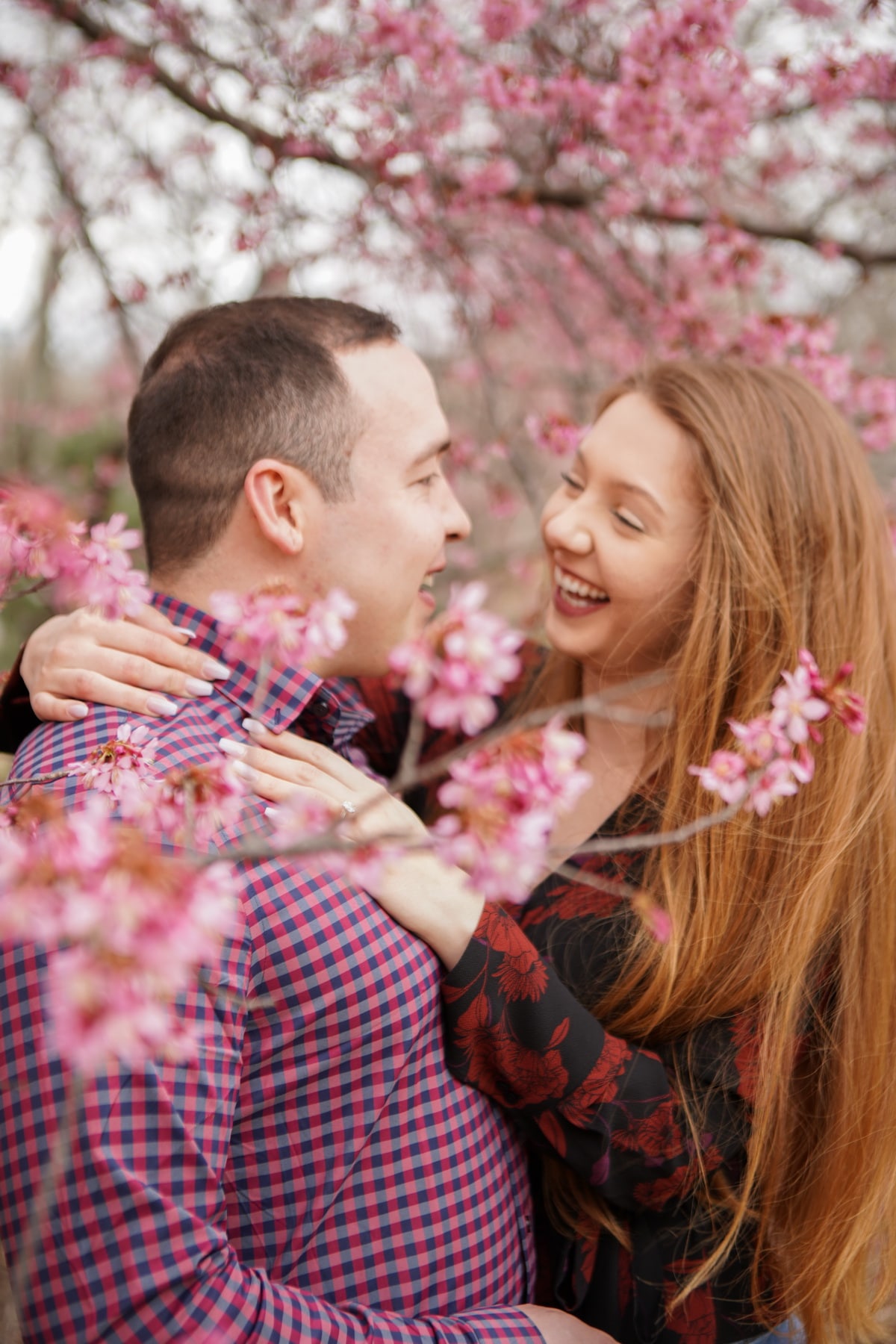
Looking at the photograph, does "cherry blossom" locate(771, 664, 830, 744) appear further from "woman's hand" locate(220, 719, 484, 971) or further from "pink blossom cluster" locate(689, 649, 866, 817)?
"woman's hand" locate(220, 719, 484, 971)

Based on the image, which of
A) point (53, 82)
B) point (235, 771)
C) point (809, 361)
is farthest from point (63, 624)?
point (53, 82)

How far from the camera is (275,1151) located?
1453 mm

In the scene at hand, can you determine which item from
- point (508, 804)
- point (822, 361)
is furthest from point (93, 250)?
point (508, 804)

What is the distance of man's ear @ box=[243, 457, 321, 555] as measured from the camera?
1772mm

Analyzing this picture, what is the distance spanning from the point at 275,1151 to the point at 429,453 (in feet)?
4.27

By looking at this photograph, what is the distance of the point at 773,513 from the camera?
2.02 metres

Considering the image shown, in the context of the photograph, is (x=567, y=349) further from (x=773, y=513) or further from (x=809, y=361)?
(x=773, y=513)

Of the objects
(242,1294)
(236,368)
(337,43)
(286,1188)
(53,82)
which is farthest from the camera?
(53,82)

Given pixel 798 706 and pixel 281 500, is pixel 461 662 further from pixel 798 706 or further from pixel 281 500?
pixel 281 500

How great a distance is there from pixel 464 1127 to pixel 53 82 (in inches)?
156

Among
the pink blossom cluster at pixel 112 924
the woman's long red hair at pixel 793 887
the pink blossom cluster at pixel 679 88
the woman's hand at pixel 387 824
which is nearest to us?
the pink blossom cluster at pixel 112 924

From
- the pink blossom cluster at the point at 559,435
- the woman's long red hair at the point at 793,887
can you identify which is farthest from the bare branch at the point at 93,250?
the woman's long red hair at the point at 793,887

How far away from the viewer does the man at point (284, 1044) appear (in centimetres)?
117

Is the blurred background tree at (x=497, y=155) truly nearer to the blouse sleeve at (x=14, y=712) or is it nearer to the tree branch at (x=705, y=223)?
the tree branch at (x=705, y=223)
